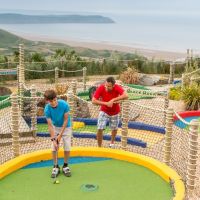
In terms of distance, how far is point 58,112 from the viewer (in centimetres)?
656

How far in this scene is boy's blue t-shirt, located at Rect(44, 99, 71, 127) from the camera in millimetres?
6527

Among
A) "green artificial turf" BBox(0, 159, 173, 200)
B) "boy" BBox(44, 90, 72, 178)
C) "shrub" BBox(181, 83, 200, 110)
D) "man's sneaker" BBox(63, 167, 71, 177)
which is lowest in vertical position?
"green artificial turf" BBox(0, 159, 173, 200)

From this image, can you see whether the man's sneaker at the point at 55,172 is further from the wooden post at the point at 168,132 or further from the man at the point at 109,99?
the wooden post at the point at 168,132

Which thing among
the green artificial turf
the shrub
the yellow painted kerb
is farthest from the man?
the shrub

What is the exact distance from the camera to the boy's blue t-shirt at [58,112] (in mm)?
6527

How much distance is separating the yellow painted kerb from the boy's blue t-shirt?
0.94 meters

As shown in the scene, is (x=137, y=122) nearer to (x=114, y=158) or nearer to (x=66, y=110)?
→ (x=114, y=158)

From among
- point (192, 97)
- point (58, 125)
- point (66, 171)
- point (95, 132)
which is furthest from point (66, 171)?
point (192, 97)

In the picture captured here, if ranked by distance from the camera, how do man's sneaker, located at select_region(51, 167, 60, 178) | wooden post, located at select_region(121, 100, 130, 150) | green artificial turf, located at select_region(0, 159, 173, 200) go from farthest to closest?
wooden post, located at select_region(121, 100, 130, 150), man's sneaker, located at select_region(51, 167, 60, 178), green artificial turf, located at select_region(0, 159, 173, 200)

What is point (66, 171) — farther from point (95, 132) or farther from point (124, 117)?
point (95, 132)

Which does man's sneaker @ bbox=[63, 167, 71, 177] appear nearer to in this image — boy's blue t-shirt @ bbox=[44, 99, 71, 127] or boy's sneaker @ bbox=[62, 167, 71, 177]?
boy's sneaker @ bbox=[62, 167, 71, 177]

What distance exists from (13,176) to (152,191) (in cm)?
204

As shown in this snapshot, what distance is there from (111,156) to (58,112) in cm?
143

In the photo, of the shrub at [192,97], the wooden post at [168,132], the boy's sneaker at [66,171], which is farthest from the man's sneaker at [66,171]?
the shrub at [192,97]
